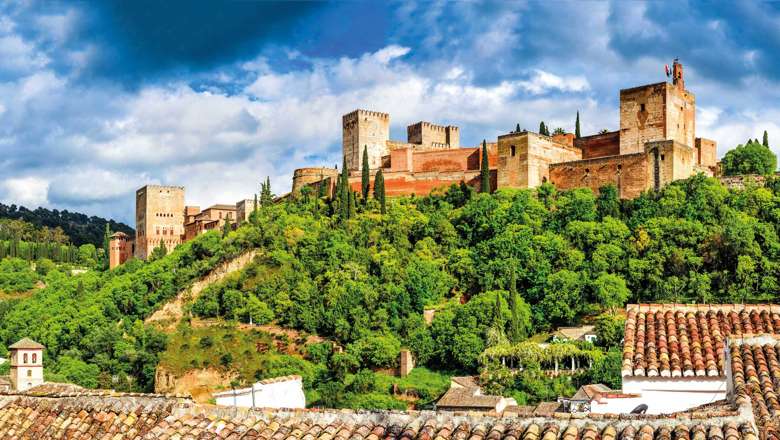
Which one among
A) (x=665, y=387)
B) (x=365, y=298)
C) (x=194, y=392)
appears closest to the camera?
(x=665, y=387)

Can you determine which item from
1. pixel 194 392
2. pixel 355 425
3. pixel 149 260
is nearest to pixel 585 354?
pixel 194 392

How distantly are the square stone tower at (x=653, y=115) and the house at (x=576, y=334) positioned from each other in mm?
14133

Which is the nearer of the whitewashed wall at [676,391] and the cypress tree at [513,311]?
the whitewashed wall at [676,391]

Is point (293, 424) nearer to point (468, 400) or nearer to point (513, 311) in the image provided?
point (468, 400)

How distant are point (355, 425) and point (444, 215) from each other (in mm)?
50129

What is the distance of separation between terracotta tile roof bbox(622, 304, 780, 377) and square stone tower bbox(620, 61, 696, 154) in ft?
147

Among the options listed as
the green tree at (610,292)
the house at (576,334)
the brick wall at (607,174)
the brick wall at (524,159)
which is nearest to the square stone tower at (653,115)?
the brick wall at (607,174)

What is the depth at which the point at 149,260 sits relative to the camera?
78.6 m

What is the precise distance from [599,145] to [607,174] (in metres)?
4.78

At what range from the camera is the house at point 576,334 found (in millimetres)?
45406

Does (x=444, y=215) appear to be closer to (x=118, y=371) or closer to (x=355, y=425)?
(x=118, y=371)

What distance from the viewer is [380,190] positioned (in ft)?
204

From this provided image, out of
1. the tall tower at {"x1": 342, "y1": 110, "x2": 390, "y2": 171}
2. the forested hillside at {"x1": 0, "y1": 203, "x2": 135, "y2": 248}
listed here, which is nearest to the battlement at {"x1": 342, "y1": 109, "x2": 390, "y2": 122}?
the tall tower at {"x1": 342, "y1": 110, "x2": 390, "y2": 171}

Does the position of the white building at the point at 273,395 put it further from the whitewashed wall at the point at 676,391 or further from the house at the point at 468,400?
the house at the point at 468,400
